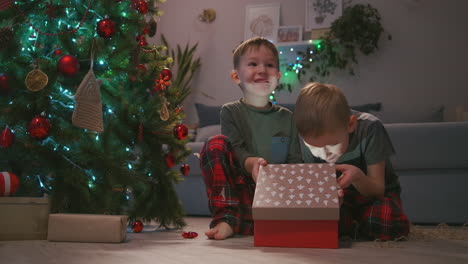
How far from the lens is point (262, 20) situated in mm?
4156

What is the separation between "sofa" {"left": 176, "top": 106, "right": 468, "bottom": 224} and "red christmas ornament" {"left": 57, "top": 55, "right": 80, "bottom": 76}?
1.58 meters

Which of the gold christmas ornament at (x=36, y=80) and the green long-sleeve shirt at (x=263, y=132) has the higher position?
the gold christmas ornament at (x=36, y=80)

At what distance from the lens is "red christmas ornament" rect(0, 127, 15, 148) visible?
1.46 metres

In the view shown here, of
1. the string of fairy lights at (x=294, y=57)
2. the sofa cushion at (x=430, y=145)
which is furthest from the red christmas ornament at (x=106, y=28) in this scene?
the string of fairy lights at (x=294, y=57)

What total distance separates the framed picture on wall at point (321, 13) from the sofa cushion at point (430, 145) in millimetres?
1693

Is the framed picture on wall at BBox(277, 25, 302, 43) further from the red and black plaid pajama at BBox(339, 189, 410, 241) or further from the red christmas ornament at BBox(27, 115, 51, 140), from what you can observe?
the red christmas ornament at BBox(27, 115, 51, 140)

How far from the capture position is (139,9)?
1798 mm

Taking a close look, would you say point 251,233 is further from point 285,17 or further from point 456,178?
point 285,17

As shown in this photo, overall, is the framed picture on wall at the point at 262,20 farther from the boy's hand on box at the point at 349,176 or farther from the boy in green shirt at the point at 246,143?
the boy's hand on box at the point at 349,176

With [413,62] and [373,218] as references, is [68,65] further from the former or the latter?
[413,62]

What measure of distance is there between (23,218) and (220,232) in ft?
1.96

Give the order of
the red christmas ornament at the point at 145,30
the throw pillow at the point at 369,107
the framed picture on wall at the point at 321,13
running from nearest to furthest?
the red christmas ornament at the point at 145,30 → the throw pillow at the point at 369,107 → the framed picture on wall at the point at 321,13

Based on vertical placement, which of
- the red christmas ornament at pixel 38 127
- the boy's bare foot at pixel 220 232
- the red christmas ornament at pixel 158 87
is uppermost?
the red christmas ornament at pixel 158 87

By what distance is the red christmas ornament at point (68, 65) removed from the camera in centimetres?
151
